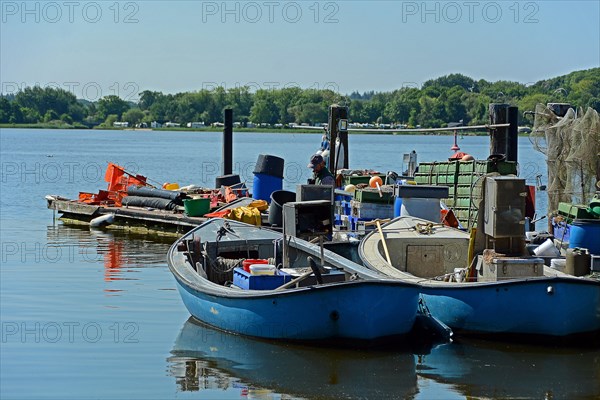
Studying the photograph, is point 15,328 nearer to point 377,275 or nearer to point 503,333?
point 377,275

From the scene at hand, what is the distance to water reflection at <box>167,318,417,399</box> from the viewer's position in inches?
488

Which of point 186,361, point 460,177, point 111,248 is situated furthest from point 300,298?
point 111,248

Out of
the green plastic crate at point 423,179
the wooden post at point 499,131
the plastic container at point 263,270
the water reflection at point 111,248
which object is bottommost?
the water reflection at point 111,248

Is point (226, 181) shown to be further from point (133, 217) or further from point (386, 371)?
point (386, 371)

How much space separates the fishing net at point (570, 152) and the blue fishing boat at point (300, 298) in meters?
6.34

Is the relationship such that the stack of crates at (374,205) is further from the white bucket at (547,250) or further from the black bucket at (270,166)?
the black bucket at (270,166)

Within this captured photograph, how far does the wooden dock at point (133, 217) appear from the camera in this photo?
87.5 ft

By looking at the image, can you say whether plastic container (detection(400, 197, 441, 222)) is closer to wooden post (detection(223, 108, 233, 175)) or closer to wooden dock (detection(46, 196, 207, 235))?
wooden dock (detection(46, 196, 207, 235))

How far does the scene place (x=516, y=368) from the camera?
13.3 m

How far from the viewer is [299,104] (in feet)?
354

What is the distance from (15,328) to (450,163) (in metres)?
10.00

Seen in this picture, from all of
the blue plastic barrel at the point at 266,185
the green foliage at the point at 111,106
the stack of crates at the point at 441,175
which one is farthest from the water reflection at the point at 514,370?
the green foliage at the point at 111,106

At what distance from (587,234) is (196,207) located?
12630mm

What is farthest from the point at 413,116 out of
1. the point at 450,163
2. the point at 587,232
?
the point at 587,232
